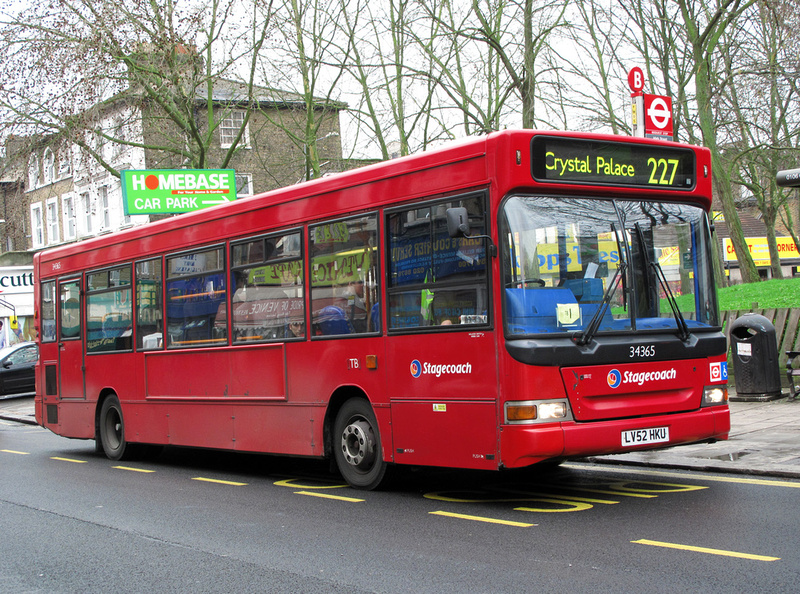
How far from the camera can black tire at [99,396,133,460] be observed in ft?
44.5

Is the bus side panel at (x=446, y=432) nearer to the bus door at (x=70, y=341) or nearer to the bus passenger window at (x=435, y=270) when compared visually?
the bus passenger window at (x=435, y=270)

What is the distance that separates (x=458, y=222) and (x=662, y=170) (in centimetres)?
217

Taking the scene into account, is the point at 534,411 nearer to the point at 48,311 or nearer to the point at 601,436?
the point at 601,436

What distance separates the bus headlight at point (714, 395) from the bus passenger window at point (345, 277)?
117 inches

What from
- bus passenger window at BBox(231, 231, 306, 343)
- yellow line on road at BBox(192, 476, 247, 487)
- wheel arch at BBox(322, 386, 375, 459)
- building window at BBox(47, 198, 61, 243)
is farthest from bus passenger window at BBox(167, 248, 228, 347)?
building window at BBox(47, 198, 61, 243)

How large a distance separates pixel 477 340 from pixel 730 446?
4254 millimetres

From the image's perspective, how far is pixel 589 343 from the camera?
7.78 m

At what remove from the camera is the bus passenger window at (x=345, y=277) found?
9.05 meters

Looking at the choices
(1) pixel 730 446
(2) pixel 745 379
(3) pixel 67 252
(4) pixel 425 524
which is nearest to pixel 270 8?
(3) pixel 67 252

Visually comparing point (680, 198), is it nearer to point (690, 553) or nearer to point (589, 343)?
point (589, 343)

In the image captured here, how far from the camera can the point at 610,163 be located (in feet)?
27.0

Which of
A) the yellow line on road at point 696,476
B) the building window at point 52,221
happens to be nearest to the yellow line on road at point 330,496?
the yellow line on road at point 696,476

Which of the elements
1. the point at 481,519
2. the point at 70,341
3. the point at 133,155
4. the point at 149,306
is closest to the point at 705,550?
the point at 481,519

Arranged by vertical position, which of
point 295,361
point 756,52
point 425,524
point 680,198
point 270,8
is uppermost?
point 270,8
